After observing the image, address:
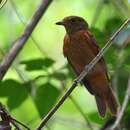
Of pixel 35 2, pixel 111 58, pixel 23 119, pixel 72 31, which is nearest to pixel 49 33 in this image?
pixel 35 2

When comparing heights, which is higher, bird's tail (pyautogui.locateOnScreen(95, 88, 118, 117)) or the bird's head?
the bird's head

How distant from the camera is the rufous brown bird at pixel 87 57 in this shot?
3.04m

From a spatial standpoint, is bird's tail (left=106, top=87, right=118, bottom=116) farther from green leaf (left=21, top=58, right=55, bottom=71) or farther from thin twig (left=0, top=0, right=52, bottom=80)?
thin twig (left=0, top=0, right=52, bottom=80)

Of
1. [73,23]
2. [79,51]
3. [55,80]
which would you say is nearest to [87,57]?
[79,51]

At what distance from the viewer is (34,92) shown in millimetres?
3062

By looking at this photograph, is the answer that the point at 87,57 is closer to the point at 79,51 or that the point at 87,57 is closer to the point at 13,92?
the point at 79,51

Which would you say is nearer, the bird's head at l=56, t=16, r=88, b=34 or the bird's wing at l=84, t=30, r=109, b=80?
the bird's wing at l=84, t=30, r=109, b=80

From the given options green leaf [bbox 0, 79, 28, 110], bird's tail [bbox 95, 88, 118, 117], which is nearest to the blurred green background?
green leaf [bbox 0, 79, 28, 110]

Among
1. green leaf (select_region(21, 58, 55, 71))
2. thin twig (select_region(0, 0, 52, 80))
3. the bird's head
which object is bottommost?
the bird's head

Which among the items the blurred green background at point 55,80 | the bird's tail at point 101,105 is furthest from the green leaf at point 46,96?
the bird's tail at point 101,105

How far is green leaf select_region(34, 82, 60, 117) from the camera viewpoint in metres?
2.97

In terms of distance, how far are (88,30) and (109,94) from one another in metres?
0.45

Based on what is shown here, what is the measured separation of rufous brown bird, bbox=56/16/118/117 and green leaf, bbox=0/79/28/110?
0.36 meters

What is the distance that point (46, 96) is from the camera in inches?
117
